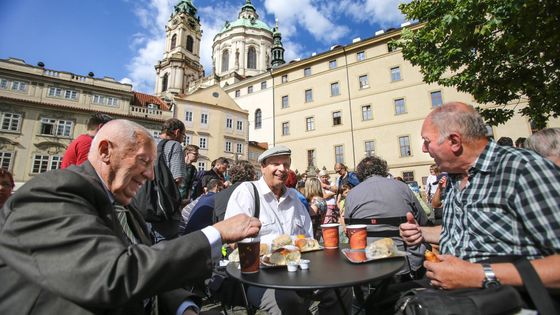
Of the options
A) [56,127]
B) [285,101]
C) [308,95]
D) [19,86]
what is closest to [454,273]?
[308,95]

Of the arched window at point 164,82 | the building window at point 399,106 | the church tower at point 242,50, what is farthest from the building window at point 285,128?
the arched window at point 164,82

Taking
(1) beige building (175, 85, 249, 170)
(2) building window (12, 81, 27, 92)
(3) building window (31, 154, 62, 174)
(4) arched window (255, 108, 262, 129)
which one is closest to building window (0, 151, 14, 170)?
(3) building window (31, 154, 62, 174)

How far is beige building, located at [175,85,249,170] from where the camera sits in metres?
33.1

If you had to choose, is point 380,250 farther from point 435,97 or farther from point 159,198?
point 435,97

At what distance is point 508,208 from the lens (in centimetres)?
160

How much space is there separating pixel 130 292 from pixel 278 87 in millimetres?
37076

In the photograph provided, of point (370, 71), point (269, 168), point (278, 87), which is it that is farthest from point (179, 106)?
point (269, 168)

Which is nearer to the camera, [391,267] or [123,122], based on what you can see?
[123,122]

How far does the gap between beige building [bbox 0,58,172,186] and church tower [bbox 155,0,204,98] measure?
716 inches

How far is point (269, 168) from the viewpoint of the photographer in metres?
3.37

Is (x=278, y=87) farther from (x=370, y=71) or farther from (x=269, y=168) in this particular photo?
(x=269, y=168)

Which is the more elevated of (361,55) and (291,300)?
(361,55)

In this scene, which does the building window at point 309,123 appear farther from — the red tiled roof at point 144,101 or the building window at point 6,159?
the building window at point 6,159

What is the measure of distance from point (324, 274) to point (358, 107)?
3071 centimetres
